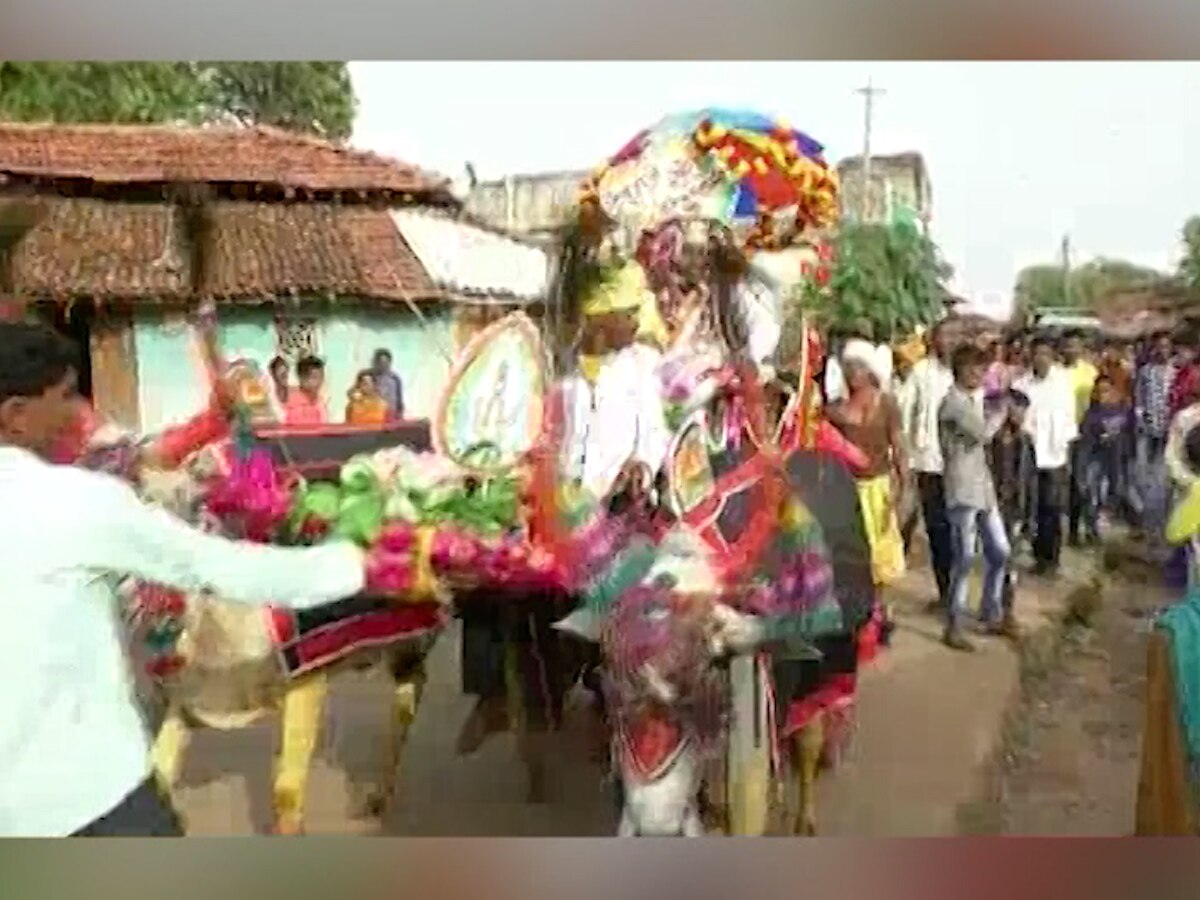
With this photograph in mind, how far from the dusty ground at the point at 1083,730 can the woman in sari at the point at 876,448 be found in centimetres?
16

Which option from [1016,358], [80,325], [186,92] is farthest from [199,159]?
[1016,358]

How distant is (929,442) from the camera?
147 cm

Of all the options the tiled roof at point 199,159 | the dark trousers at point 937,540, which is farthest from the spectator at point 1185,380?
the tiled roof at point 199,159

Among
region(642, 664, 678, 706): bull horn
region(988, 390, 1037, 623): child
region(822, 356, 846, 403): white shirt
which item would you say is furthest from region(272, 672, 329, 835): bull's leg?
region(988, 390, 1037, 623): child

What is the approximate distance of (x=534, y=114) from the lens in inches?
56.5

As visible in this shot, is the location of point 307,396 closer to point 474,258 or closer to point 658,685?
point 474,258

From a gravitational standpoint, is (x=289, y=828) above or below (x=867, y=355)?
below

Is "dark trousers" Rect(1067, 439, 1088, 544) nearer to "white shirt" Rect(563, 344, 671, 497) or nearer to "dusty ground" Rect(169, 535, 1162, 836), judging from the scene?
"dusty ground" Rect(169, 535, 1162, 836)

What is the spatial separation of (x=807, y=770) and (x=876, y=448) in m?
0.28

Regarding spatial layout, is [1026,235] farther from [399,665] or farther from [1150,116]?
[399,665]

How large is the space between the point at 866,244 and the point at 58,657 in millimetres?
774

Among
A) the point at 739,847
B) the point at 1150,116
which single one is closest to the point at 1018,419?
the point at 1150,116

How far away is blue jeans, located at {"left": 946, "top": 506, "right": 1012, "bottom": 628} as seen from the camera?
147 centimetres

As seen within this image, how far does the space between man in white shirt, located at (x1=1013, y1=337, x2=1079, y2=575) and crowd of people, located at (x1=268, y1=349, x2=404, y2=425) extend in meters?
0.54
